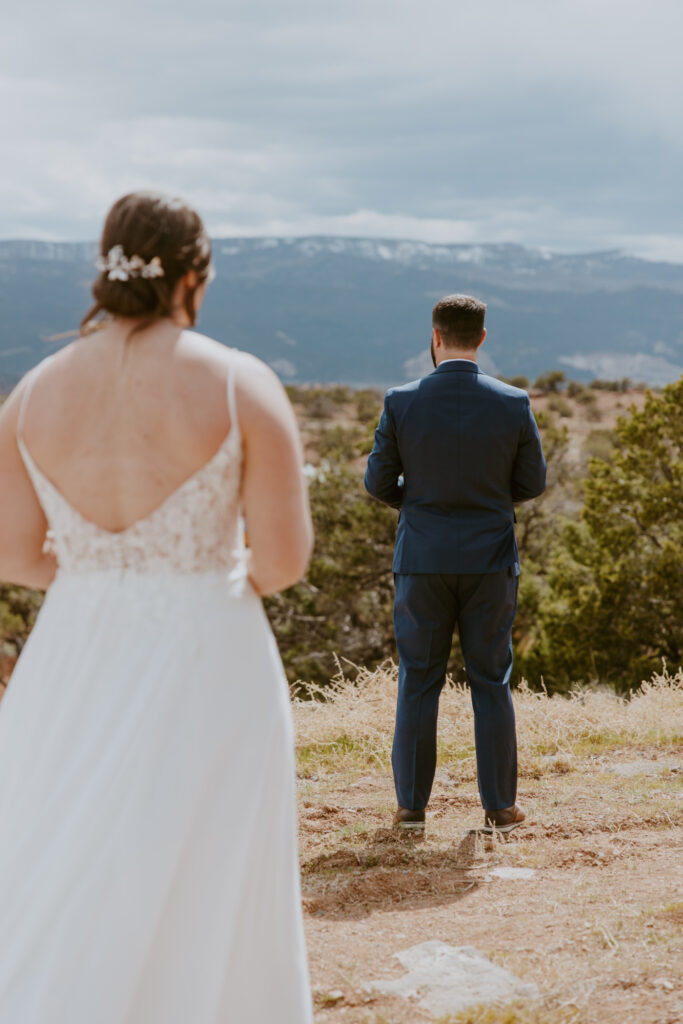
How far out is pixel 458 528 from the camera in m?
4.31

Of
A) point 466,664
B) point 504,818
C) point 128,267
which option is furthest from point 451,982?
point 128,267

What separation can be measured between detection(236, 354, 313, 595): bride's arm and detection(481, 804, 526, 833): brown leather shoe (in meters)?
2.59

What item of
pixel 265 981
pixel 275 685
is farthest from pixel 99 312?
pixel 265 981

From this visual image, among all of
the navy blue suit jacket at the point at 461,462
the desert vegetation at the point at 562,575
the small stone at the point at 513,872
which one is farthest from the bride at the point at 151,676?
the desert vegetation at the point at 562,575

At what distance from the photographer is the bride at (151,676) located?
2.14 m

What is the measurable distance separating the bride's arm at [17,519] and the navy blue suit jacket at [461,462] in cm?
211

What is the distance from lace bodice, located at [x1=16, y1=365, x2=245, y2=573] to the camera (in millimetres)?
2193

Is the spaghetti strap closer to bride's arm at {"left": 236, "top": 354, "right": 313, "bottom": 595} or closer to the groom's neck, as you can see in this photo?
bride's arm at {"left": 236, "top": 354, "right": 313, "bottom": 595}

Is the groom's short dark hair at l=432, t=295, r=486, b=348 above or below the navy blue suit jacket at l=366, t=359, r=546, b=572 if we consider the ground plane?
above

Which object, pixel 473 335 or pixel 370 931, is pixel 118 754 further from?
pixel 473 335

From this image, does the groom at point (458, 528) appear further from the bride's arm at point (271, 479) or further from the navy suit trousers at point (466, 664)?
the bride's arm at point (271, 479)

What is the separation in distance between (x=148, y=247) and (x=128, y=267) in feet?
0.19

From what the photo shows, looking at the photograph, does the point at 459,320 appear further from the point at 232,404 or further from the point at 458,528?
the point at 232,404

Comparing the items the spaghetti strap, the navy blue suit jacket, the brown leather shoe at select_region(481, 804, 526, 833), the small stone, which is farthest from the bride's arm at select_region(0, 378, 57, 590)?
the brown leather shoe at select_region(481, 804, 526, 833)
